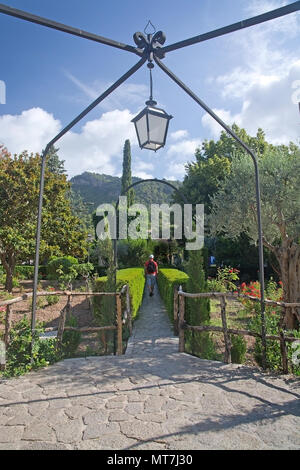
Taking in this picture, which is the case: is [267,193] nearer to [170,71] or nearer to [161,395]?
[170,71]

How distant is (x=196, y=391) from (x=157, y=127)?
320 cm

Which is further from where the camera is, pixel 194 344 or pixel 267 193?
pixel 267 193

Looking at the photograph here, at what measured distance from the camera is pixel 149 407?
3.12 metres

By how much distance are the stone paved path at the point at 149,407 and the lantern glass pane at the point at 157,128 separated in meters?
3.06

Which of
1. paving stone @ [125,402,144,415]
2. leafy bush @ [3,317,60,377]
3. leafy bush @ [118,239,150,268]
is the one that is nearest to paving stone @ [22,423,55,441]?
paving stone @ [125,402,144,415]

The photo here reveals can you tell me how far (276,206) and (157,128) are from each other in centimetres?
532

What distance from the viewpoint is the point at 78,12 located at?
3.51 m

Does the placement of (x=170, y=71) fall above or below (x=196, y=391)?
above

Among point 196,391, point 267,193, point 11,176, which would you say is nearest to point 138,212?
point 11,176

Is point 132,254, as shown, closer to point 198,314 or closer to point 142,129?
point 198,314

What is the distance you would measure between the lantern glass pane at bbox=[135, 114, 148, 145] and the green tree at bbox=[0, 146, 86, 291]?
33.1ft

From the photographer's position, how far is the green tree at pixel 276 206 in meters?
7.45

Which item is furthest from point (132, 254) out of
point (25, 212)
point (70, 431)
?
point (70, 431)

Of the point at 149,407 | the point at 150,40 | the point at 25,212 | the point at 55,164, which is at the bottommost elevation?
the point at 149,407
